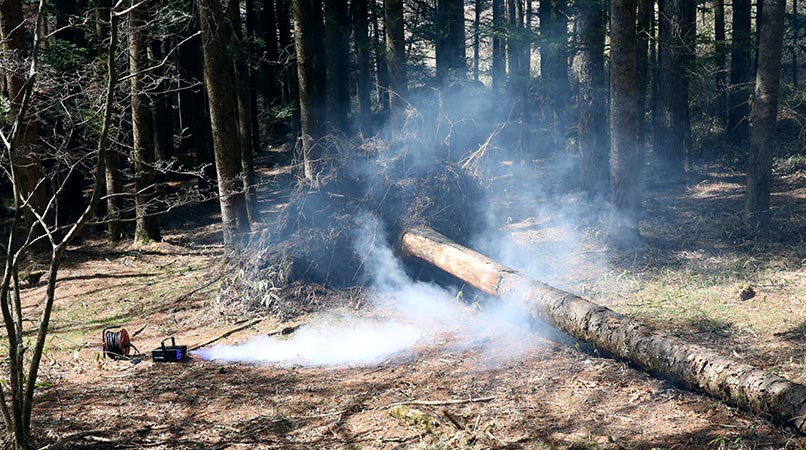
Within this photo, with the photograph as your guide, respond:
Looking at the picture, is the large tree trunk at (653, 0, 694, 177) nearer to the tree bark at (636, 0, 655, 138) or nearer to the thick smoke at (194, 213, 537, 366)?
the tree bark at (636, 0, 655, 138)

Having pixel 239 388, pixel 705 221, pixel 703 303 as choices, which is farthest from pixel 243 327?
pixel 705 221

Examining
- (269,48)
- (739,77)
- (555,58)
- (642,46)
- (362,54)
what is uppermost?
(269,48)

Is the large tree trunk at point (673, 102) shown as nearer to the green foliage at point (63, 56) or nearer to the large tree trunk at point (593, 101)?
the large tree trunk at point (593, 101)

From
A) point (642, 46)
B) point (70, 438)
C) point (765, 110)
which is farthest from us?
point (642, 46)

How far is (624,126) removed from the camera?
11234mm

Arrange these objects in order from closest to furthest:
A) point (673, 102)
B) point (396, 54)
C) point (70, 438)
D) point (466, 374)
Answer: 1. point (70, 438)
2. point (466, 374)
3. point (396, 54)
4. point (673, 102)

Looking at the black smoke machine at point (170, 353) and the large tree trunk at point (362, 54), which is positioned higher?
the large tree trunk at point (362, 54)

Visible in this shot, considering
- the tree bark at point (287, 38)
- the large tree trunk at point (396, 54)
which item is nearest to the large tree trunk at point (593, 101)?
the large tree trunk at point (396, 54)

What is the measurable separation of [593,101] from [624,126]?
2.41 meters

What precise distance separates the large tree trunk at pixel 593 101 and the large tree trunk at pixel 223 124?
23.3 ft

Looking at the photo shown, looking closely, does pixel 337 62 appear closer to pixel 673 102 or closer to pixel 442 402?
pixel 673 102

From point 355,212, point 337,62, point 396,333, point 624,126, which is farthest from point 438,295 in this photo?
point 337,62

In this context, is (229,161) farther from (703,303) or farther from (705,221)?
(705,221)

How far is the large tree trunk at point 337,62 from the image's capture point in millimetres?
18406
